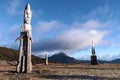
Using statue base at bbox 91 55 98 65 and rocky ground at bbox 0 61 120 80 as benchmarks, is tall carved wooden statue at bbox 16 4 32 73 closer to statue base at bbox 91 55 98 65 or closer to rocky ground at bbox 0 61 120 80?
rocky ground at bbox 0 61 120 80

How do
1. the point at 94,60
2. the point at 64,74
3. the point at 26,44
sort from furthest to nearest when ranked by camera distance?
the point at 94,60 < the point at 26,44 < the point at 64,74

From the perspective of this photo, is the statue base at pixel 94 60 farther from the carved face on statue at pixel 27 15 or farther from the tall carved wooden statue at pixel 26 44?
the carved face on statue at pixel 27 15

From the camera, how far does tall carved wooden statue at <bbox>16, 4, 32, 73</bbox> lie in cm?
3199

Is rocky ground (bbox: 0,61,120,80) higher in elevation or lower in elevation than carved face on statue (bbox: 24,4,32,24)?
lower

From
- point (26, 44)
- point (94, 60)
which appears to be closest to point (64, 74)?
point (26, 44)

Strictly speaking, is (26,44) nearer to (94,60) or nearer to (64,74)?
(64,74)

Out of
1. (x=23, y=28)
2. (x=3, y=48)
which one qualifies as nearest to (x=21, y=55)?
(x=23, y=28)

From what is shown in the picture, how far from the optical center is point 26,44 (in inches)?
1261

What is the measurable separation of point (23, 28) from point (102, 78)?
1068 centimetres

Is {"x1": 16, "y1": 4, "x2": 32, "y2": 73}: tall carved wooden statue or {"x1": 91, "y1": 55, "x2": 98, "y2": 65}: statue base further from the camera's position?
{"x1": 91, "y1": 55, "x2": 98, "y2": 65}: statue base

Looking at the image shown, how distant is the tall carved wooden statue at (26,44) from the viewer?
31991 mm

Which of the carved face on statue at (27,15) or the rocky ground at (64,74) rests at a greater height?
the carved face on statue at (27,15)

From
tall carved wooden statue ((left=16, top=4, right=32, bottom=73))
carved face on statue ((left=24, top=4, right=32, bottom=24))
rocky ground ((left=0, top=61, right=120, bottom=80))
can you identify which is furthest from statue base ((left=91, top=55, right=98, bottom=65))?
carved face on statue ((left=24, top=4, right=32, bottom=24))

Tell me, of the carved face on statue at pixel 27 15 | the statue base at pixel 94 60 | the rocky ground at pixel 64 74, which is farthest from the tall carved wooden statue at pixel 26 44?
the statue base at pixel 94 60
